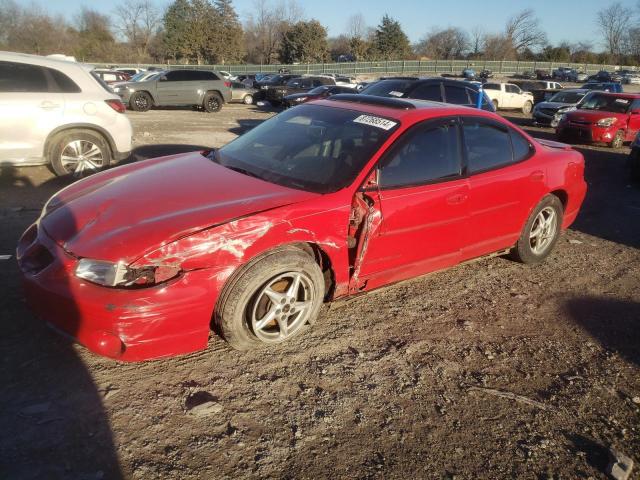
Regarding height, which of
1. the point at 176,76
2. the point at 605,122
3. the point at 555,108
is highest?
the point at 176,76

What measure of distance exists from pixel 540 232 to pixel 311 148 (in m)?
2.52

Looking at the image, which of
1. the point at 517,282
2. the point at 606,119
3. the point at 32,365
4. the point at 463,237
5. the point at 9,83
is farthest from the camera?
the point at 606,119

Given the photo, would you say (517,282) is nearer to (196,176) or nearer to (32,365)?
(196,176)

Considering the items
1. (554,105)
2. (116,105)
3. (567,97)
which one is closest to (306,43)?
(567,97)

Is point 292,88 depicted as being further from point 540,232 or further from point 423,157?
point 423,157

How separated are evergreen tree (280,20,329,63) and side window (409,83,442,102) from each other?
58.8 meters

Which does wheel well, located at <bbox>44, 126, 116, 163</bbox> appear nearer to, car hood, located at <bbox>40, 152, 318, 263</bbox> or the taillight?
the taillight

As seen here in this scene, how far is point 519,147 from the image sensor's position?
4.40m

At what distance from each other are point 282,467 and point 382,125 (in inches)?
95.7

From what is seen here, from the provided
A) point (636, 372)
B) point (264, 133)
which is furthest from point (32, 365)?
point (636, 372)

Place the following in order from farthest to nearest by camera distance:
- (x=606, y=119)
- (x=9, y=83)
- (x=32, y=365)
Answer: (x=606, y=119) < (x=9, y=83) < (x=32, y=365)

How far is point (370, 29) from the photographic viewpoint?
97000mm

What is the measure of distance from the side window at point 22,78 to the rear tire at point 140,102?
41.7ft

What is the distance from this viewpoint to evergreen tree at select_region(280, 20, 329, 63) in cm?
6419
